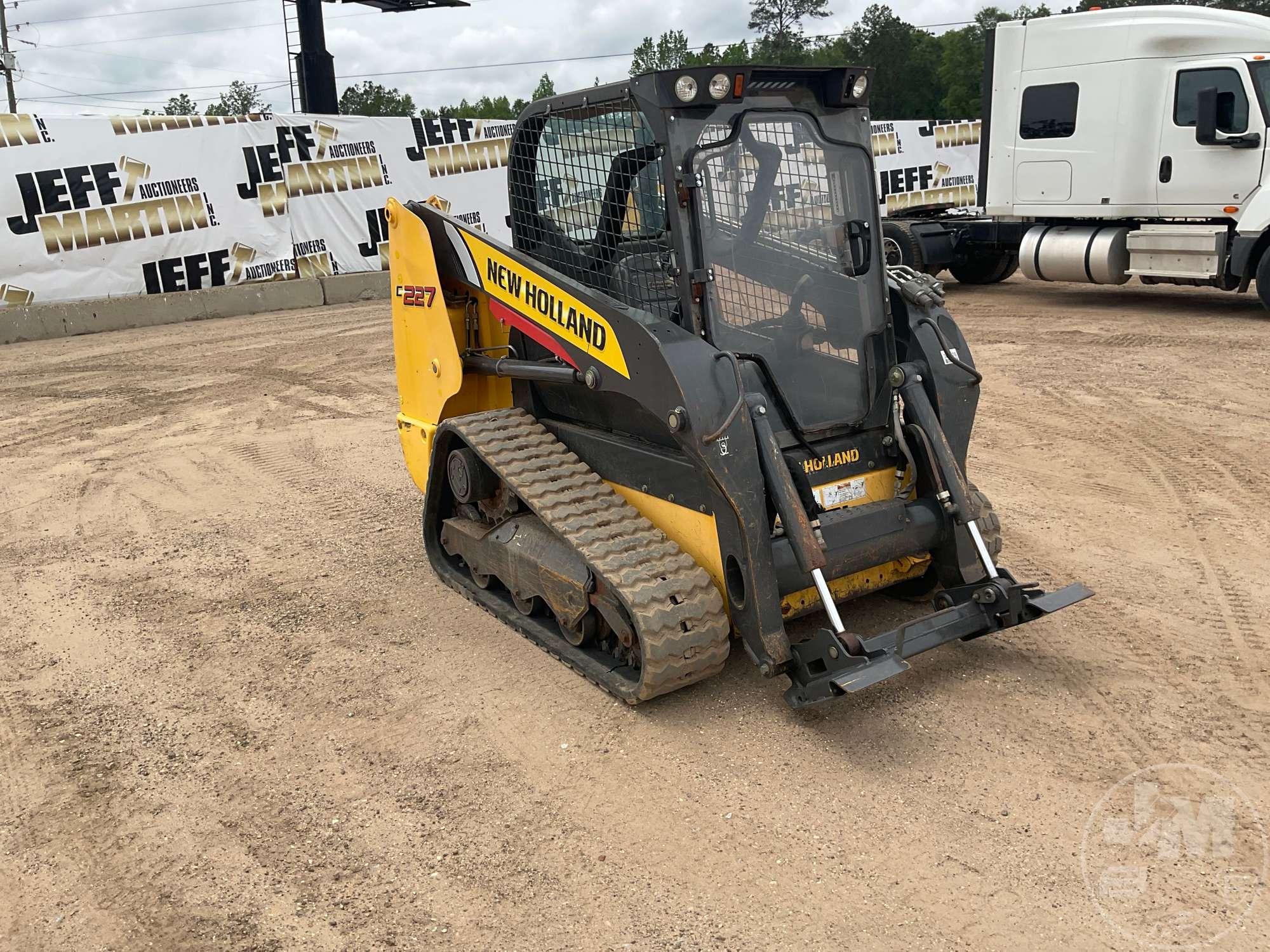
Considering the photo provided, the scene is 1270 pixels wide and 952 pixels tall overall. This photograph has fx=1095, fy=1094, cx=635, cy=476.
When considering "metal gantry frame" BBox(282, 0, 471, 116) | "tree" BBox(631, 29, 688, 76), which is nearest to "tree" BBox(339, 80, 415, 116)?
"tree" BBox(631, 29, 688, 76)

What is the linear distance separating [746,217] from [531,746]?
2.18 meters

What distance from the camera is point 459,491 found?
5.20 metres

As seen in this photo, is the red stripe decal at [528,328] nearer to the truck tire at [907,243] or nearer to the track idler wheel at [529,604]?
the track idler wheel at [529,604]

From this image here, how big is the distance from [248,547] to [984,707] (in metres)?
4.16

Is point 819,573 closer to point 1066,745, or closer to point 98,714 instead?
point 1066,745

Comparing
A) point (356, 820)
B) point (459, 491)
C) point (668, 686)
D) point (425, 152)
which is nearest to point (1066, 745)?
point (668, 686)

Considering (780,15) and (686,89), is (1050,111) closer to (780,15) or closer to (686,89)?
(686,89)

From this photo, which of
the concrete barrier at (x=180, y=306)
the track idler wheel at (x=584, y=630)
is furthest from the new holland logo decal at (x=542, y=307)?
the concrete barrier at (x=180, y=306)

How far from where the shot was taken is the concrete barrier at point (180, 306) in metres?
13.7

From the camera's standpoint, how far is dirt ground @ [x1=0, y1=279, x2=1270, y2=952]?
3.06 m

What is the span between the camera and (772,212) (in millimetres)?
4355

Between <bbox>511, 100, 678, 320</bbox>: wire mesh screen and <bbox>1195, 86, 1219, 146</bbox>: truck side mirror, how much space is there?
32.0 ft

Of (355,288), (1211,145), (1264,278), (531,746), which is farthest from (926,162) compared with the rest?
(531,746)

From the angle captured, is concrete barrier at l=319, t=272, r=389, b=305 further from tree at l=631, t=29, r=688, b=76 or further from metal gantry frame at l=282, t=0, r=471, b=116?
tree at l=631, t=29, r=688, b=76
